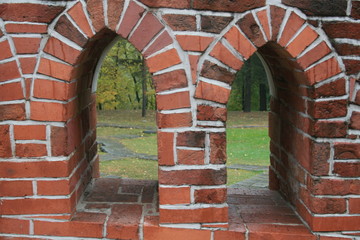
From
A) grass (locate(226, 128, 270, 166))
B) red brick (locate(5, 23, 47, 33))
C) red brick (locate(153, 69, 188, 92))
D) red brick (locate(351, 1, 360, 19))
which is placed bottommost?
grass (locate(226, 128, 270, 166))

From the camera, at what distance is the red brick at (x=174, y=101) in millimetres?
2594

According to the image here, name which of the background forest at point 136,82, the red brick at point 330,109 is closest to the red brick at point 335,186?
the red brick at point 330,109

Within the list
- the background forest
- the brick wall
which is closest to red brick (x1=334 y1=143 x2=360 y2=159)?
the brick wall

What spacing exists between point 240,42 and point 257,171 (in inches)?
230

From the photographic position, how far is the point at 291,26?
2564 millimetres

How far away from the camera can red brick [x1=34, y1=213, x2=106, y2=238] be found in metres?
2.75

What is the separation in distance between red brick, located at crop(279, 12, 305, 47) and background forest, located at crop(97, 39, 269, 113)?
12615mm

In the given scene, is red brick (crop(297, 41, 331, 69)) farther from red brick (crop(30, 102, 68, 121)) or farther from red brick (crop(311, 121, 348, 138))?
red brick (crop(30, 102, 68, 121))

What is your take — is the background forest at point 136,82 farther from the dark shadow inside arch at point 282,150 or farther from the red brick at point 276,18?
the red brick at point 276,18

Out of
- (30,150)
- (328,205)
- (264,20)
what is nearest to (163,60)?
(264,20)

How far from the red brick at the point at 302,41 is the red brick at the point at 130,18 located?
34.5 inches

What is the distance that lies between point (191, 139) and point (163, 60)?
1.59 feet

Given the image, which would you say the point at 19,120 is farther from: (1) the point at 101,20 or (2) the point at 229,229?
(2) the point at 229,229

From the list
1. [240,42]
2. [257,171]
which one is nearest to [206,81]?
[240,42]
